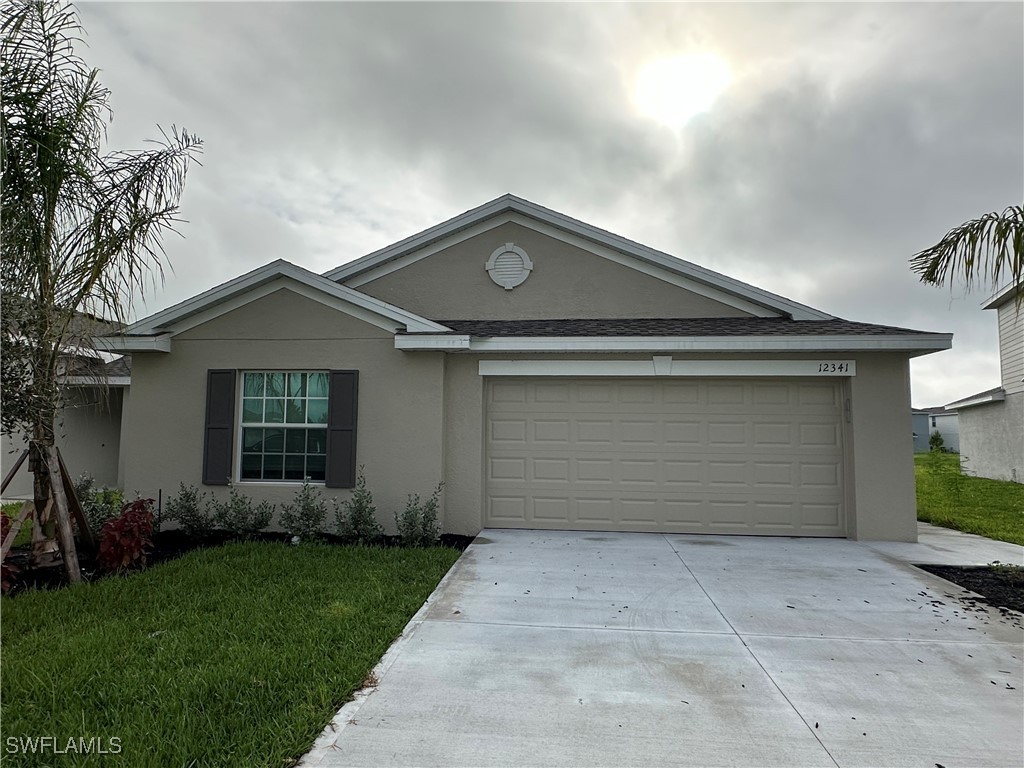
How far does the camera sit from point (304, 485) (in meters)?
8.07

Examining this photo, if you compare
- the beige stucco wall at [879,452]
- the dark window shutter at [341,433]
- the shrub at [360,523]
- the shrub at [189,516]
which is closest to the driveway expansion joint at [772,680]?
the beige stucco wall at [879,452]

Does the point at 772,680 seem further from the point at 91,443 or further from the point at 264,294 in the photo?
the point at 91,443

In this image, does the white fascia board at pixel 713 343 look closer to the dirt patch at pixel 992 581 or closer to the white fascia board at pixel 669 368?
the white fascia board at pixel 669 368

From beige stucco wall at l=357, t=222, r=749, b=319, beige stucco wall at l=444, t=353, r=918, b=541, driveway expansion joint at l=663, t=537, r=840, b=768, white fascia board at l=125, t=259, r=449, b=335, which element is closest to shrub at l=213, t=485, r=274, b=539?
white fascia board at l=125, t=259, r=449, b=335

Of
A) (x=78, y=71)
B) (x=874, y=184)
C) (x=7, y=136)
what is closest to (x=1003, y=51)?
(x=874, y=184)

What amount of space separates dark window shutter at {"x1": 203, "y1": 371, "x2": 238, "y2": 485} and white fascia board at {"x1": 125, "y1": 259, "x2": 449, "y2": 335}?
106cm

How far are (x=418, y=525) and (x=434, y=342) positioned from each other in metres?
2.55

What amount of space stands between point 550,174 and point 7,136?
10048 millimetres

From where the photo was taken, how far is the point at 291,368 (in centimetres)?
840

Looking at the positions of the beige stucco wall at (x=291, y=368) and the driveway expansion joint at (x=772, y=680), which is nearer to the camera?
the driveway expansion joint at (x=772, y=680)

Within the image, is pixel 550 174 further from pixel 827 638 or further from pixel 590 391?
pixel 827 638

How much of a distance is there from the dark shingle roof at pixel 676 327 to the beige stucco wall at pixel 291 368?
128cm

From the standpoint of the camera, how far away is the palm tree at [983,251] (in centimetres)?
550

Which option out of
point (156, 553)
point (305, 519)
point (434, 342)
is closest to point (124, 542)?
point (156, 553)
